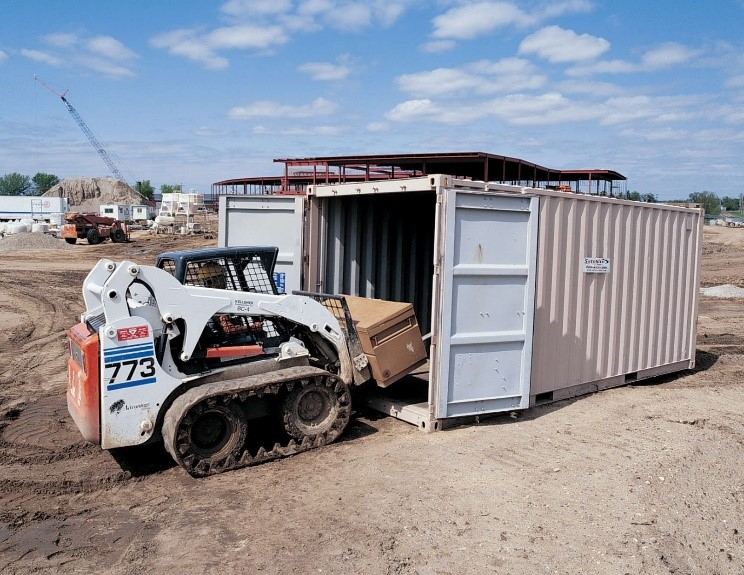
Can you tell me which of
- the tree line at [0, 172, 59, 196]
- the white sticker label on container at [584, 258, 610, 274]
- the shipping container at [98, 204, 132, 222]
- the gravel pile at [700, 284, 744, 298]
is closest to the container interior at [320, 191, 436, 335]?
the white sticker label on container at [584, 258, 610, 274]

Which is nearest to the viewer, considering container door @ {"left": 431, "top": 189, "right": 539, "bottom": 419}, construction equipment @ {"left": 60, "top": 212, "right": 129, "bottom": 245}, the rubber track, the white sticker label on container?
the rubber track

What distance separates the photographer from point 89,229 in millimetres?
39156

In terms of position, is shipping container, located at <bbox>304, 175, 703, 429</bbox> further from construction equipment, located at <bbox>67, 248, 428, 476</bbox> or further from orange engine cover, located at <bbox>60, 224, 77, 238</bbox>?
orange engine cover, located at <bbox>60, 224, 77, 238</bbox>

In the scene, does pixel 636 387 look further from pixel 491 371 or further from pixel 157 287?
pixel 157 287

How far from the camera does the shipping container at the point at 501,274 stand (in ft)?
23.9

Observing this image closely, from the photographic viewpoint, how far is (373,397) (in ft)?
26.7

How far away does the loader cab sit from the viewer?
6770 mm

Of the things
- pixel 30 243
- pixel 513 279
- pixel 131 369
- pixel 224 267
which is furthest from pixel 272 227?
pixel 30 243

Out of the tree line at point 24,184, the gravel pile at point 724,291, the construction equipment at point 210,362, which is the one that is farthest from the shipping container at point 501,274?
the tree line at point 24,184

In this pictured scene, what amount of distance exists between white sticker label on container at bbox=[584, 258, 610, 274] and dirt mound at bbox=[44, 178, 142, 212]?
109m

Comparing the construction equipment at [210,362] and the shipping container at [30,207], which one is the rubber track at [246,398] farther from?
the shipping container at [30,207]

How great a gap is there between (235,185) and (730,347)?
1632 centimetres

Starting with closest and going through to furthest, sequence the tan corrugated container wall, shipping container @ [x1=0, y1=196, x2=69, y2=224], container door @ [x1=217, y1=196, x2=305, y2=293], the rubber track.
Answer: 1. the rubber track
2. the tan corrugated container wall
3. container door @ [x1=217, y1=196, x2=305, y2=293]
4. shipping container @ [x1=0, y1=196, x2=69, y2=224]

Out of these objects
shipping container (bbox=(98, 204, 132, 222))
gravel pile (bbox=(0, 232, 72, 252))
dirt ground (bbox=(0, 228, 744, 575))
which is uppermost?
shipping container (bbox=(98, 204, 132, 222))
